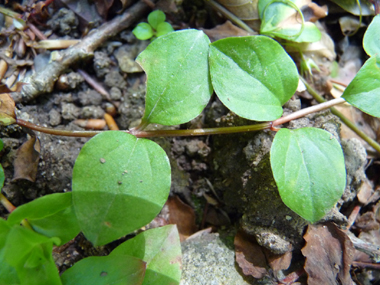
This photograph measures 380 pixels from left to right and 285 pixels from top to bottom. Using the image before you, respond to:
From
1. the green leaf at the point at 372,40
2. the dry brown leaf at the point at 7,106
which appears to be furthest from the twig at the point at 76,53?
the green leaf at the point at 372,40

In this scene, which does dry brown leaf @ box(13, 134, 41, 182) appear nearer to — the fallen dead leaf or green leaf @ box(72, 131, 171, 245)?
the fallen dead leaf

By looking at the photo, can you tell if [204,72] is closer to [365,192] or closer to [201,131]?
[201,131]

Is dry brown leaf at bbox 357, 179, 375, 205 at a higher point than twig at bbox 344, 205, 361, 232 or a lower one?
higher

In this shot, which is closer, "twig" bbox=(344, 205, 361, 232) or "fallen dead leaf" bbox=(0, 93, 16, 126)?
"fallen dead leaf" bbox=(0, 93, 16, 126)

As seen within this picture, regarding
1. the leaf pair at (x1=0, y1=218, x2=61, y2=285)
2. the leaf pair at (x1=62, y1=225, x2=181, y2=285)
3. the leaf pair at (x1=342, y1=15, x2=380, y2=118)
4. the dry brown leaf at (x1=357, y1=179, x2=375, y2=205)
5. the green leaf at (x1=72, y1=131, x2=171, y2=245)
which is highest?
the leaf pair at (x1=342, y1=15, x2=380, y2=118)

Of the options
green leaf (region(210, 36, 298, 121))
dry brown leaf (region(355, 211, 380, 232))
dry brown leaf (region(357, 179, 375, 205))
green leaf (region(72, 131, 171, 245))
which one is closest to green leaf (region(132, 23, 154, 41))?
green leaf (region(210, 36, 298, 121))

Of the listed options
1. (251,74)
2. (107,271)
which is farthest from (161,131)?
(107,271)
